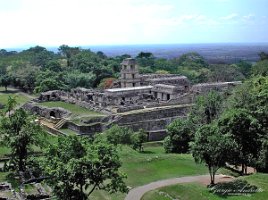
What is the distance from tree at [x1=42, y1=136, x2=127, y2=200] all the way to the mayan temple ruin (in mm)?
29146

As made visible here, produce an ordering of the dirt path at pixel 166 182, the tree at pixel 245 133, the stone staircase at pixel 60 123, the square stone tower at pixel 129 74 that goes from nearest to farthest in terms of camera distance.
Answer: the dirt path at pixel 166 182, the tree at pixel 245 133, the stone staircase at pixel 60 123, the square stone tower at pixel 129 74

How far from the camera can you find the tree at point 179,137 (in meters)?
42.2

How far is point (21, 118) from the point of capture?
33.2m

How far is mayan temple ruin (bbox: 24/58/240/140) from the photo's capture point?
176 ft

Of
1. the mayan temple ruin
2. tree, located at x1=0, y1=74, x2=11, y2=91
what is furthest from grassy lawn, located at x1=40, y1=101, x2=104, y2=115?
tree, located at x1=0, y1=74, x2=11, y2=91

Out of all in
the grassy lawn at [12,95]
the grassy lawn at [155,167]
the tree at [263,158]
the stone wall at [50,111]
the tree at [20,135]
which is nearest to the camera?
the tree at [263,158]

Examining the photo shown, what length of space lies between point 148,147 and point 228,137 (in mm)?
18623

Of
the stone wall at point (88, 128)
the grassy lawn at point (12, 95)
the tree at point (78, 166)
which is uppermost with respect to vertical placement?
the tree at point (78, 166)

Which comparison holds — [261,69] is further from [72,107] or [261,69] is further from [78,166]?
[78,166]

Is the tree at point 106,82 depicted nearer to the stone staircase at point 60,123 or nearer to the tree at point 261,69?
the stone staircase at point 60,123

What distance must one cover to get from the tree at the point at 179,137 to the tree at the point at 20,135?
14.9m

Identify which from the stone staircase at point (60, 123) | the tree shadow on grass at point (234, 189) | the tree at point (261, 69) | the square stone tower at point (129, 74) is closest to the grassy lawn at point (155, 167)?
the tree shadow on grass at point (234, 189)

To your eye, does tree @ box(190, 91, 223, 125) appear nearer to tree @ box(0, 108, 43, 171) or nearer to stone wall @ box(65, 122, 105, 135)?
stone wall @ box(65, 122, 105, 135)

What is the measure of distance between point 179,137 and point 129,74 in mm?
32472
